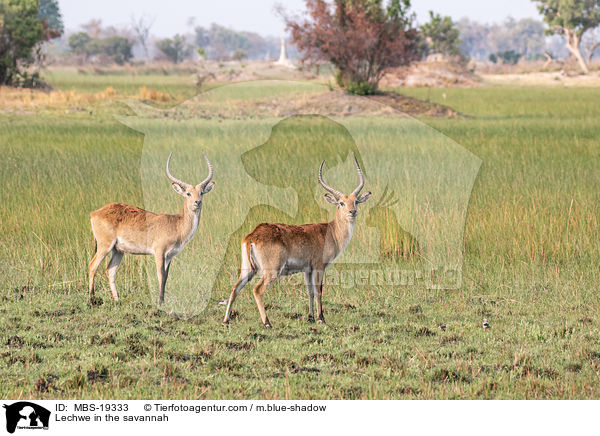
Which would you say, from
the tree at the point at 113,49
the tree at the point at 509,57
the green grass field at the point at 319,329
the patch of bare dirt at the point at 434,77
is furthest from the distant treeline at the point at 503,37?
the green grass field at the point at 319,329

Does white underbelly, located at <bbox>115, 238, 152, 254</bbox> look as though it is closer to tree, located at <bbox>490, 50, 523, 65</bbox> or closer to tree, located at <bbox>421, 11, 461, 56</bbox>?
tree, located at <bbox>421, 11, 461, 56</bbox>

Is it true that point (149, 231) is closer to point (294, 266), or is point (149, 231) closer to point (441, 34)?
point (294, 266)

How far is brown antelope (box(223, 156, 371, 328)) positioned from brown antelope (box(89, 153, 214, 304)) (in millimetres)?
458

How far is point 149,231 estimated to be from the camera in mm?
5195

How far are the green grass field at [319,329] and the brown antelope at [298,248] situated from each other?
0.34 metres

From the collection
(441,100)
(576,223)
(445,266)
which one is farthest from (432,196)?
(441,100)

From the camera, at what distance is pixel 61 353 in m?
5.14

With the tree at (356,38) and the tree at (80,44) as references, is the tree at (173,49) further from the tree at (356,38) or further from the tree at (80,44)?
the tree at (356,38)

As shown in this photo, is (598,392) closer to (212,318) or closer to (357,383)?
(357,383)

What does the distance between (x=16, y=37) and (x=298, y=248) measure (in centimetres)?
3214

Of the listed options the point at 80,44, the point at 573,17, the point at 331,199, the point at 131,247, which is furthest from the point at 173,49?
the point at 331,199

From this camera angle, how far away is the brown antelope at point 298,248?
15.1 feet

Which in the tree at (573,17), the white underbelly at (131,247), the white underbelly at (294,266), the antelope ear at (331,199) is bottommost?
the white underbelly at (131,247)

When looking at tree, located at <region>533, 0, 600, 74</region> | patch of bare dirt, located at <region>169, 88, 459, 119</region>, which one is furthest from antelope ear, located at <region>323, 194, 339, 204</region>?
tree, located at <region>533, 0, 600, 74</region>
